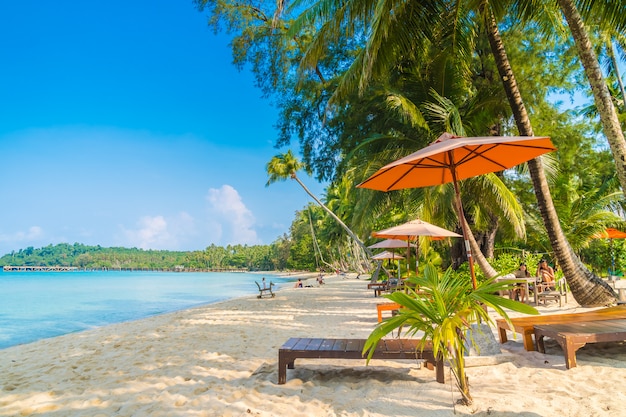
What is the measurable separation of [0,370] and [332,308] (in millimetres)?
7343

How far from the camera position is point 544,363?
3898 millimetres

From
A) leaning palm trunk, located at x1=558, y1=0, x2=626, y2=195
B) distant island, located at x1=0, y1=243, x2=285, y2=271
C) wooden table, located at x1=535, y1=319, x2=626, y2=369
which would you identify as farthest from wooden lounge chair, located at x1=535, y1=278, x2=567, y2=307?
distant island, located at x1=0, y1=243, x2=285, y2=271

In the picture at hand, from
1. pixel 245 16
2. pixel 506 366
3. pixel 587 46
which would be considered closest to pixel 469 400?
pixel 506 366

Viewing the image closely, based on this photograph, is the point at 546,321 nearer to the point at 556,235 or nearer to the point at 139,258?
the point at 556,235

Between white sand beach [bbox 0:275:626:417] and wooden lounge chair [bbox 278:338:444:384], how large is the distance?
186 mm

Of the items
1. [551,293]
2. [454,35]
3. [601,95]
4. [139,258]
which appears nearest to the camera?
[601,95]

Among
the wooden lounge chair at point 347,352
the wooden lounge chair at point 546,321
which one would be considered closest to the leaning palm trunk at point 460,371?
the wooden lounge chair at point 347,352

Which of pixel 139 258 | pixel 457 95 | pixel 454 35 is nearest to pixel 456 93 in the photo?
pixel 457 95

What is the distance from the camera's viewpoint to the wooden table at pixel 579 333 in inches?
143

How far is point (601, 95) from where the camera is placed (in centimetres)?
546

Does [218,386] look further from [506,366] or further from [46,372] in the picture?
[506,366]

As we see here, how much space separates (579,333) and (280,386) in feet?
9.81

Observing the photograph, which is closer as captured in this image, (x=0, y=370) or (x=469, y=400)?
(x=469, y=400)

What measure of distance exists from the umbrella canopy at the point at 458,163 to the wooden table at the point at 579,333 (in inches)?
43.3
